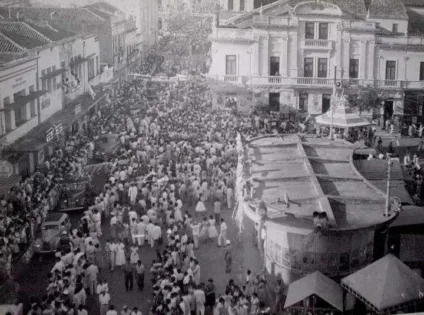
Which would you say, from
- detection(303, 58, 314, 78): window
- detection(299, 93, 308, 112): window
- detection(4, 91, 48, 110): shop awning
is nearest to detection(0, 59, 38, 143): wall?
detection(4, 91, 48, 110): shop awning

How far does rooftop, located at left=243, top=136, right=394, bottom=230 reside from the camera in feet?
42.3

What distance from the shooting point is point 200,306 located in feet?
40.2

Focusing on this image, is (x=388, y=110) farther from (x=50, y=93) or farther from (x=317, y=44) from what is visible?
(x=50, y=93)

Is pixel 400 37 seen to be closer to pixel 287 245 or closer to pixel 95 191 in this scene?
pixel 95 191

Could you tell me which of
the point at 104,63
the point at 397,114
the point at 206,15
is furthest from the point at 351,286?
the point at 206,15

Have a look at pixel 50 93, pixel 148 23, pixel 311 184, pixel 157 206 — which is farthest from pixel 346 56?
pixel 50 93

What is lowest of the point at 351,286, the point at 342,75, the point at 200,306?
the point at 200,306

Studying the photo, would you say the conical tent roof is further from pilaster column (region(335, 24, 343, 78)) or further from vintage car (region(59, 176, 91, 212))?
pilaster column (region(335, 24, 343, 78))

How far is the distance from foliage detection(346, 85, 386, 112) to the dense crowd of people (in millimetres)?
3743

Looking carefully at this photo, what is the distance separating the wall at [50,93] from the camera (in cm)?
1431

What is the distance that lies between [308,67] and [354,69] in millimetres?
2056

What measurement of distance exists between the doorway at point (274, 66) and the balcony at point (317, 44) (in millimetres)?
1320

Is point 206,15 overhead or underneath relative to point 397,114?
overhead

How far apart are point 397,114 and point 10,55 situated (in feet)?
57.9
